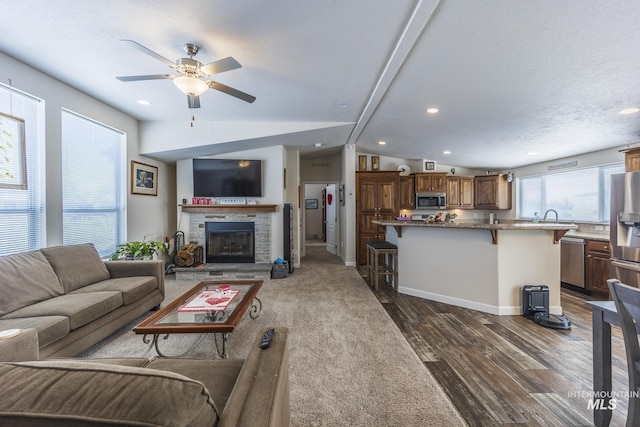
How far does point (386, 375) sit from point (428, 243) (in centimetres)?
206

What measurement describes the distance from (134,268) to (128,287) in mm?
490

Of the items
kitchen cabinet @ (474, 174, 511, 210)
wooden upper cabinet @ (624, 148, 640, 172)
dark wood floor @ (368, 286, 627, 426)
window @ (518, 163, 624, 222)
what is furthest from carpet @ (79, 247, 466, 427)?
kitchen cabinet @ (474, 174, 511, 210)

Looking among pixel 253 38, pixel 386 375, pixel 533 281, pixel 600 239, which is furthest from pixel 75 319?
pixel 600 239

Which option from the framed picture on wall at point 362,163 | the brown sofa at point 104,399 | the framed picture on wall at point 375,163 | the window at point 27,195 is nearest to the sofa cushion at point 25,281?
the window at point 27,195

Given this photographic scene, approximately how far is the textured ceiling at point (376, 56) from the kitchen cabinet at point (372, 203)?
2027 mm

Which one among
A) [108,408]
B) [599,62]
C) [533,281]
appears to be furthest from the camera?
[533,281]

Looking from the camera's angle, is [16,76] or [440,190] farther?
[440,190]

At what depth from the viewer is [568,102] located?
112 inches

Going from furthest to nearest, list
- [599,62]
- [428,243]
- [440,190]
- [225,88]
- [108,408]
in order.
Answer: [440,190]
[428,243]
[225,88]
[599,62]
[108,408]

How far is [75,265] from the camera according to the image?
264cm

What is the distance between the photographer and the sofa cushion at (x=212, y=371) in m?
1.08

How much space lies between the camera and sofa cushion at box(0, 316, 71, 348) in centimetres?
176

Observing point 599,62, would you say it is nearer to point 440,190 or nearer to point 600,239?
point 600,239

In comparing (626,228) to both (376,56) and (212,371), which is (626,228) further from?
(212,371)
